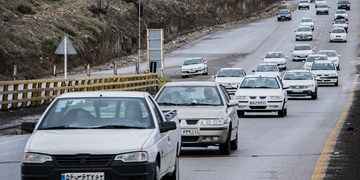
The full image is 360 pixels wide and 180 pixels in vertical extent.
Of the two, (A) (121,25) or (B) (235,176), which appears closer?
(B) (235,176)

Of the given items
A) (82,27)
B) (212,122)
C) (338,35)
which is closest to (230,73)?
(82,27)

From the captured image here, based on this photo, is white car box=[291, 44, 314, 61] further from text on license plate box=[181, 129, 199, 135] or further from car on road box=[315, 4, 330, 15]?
text on license plate box=[181, 129, 199, 135]

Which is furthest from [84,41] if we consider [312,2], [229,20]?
[312,2]

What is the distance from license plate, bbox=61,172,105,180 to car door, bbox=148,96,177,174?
1068mm

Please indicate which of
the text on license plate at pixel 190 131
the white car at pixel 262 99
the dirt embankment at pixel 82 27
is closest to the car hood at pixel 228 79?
the dirt embankment at pixel 82 27

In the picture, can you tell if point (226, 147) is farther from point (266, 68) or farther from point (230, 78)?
point (266, 68)

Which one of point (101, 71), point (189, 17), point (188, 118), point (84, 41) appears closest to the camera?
point (188, 118)

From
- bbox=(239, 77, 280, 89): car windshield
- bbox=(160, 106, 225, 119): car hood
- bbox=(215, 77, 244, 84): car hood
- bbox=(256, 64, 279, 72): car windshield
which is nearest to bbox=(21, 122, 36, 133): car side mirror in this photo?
bbox=(160, 106, 225, 119): car hood

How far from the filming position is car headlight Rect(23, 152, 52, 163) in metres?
11.4

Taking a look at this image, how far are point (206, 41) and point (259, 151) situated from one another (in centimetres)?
8075

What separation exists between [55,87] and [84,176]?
29.7 metres

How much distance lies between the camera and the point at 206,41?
101188mm

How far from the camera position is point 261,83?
35.9 metres

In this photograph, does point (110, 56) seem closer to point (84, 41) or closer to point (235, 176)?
point (84, 41)
